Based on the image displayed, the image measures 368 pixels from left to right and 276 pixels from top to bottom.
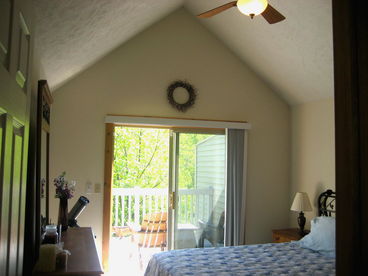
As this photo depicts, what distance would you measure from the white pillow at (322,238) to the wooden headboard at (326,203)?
0.60 metres

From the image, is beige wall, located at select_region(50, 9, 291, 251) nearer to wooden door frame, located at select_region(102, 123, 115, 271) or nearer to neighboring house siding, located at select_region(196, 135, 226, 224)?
wooden door frame, located at select_region(102, 123, 115, 271)

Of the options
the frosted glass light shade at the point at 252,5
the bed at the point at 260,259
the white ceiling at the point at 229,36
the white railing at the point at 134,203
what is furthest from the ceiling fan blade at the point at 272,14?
the white railing at the point at 134,203

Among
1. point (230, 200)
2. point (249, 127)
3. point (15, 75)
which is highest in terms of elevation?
point (249, 127)

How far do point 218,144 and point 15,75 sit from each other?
395 centimetres

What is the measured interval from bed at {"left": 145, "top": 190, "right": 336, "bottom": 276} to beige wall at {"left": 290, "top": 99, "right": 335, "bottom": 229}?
83 cm

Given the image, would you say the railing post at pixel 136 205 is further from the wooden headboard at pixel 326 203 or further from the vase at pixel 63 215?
the vase at pixel 63 215

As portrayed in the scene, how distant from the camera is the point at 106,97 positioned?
4.35 m

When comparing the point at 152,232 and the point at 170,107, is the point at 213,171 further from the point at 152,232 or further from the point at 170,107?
the point at 152,232
